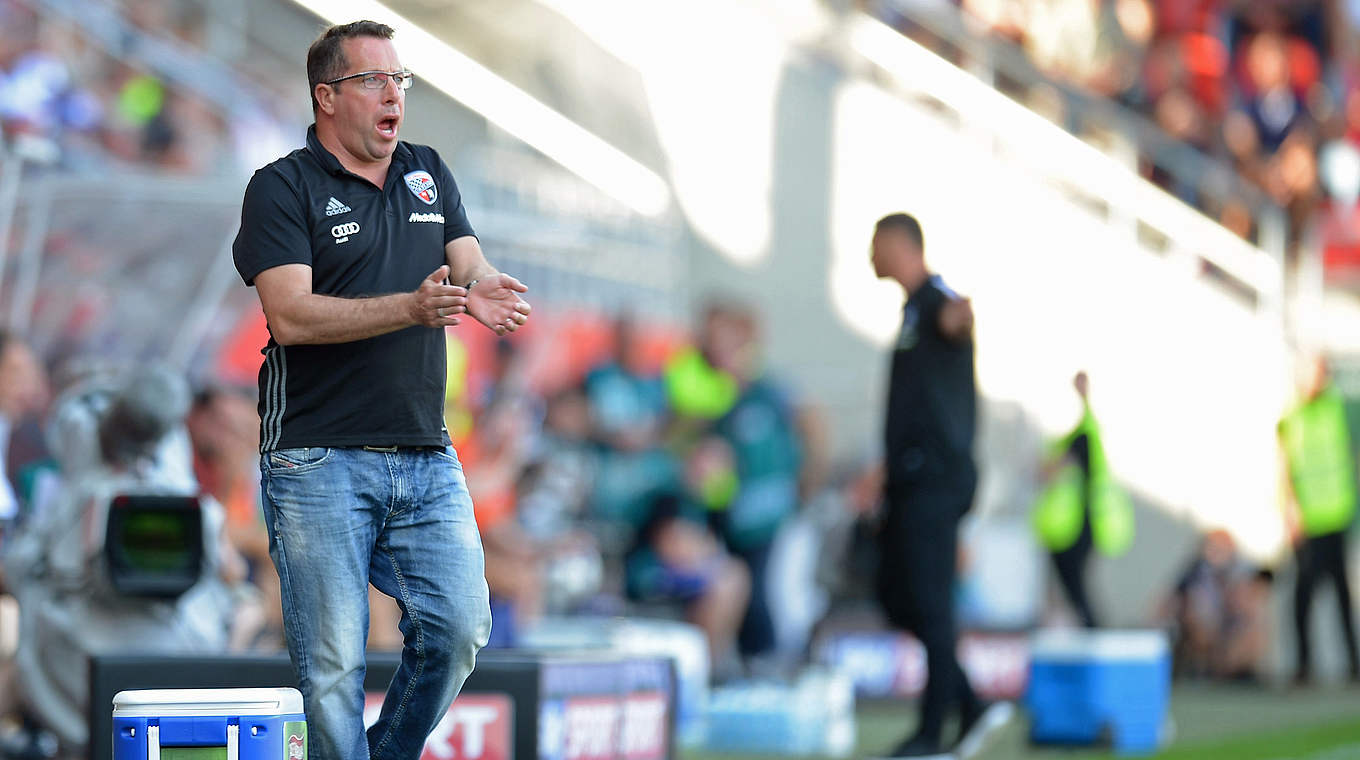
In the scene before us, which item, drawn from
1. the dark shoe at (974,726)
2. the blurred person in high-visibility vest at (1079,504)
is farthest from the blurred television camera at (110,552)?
the blurred person in high-visibility vest at (1079,504)

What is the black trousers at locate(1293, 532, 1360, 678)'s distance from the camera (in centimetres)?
1439

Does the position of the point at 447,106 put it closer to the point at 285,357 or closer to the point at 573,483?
the point at 573,483

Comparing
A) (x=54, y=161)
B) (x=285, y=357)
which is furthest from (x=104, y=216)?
(x=285, y=357)

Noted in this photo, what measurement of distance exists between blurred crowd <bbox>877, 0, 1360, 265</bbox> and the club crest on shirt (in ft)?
44.9

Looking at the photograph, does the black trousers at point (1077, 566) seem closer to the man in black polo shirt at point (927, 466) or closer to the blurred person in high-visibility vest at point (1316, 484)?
the blurred person in high-visibility vest at point (1316, 484)

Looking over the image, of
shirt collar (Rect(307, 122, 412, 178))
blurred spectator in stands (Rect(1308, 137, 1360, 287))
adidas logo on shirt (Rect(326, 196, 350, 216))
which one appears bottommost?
adidas logo on shirt (Rect(326, 196, 350, 216))

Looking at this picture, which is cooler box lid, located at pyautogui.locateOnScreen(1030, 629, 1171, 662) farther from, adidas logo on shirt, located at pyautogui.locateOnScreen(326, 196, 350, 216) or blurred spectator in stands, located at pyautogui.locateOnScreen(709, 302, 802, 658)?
adidas logo on shirt, located at pyautogui.locateOnScreen(326, 196, 350, 216)

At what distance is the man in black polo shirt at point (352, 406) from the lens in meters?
4.73

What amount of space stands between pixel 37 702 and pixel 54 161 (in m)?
4.21

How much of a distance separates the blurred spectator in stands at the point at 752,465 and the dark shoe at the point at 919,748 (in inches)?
171

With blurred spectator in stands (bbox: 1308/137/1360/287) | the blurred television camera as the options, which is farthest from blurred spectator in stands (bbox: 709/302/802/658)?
blurred spectator in stands (bbox: 1308/137/1360/287)

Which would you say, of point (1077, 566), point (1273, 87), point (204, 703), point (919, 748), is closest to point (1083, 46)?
point (1273, 87)

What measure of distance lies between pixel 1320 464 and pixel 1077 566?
3.25 metres

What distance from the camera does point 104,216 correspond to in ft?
35.1
